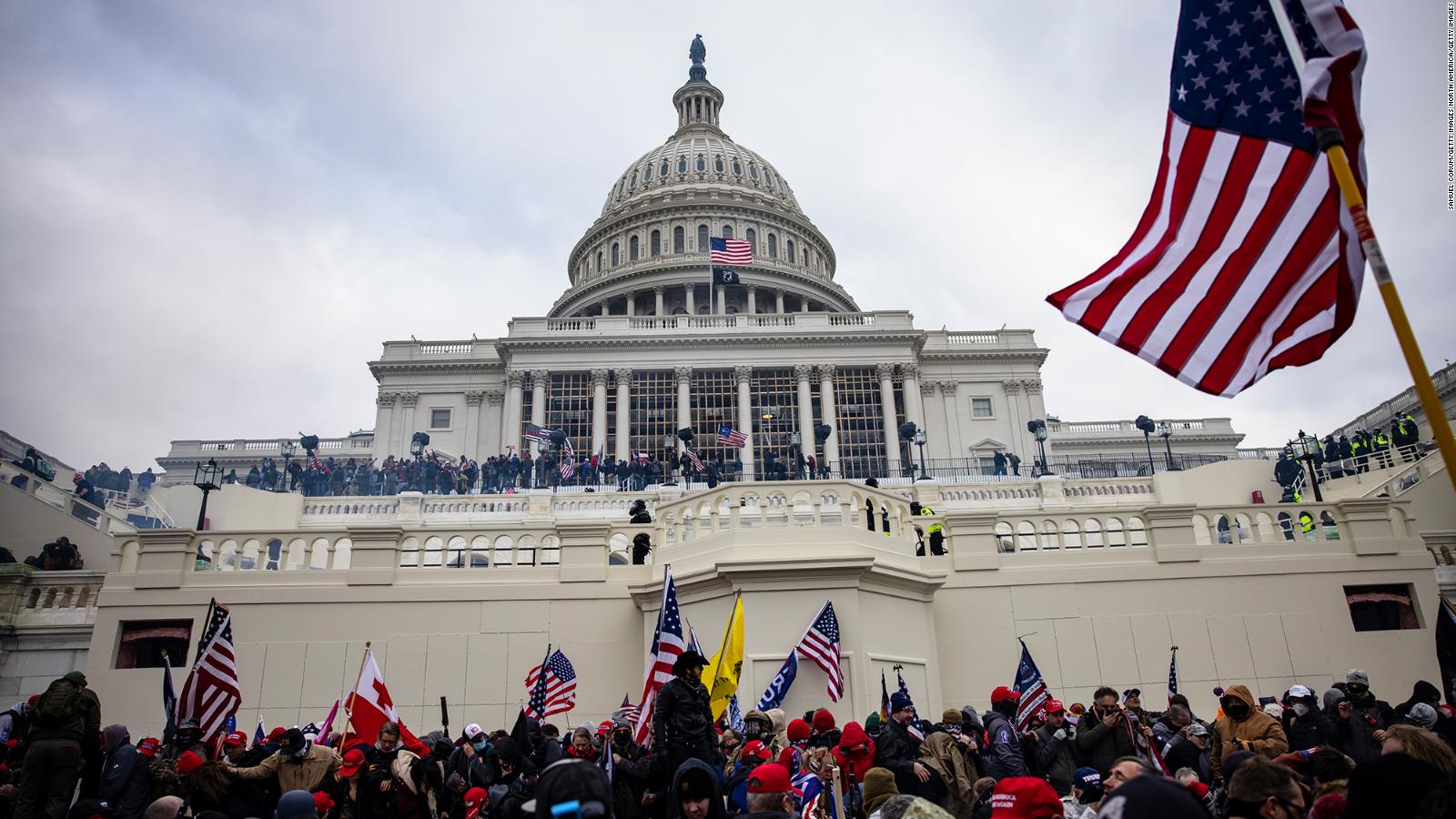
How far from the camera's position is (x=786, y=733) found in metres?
9.96

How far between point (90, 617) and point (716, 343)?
38.5 meters

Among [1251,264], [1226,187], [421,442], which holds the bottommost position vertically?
[1251,264]

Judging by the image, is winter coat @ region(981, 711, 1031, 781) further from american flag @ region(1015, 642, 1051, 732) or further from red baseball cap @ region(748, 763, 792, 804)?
red baseball cap @ region(748, 763, 792, 804)

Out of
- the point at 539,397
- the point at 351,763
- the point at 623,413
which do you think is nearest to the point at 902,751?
the point at 351,763

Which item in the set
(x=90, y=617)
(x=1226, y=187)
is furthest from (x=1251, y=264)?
(x=90, y=617)

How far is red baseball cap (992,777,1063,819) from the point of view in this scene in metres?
4.64

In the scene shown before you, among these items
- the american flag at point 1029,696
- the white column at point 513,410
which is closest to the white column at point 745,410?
the white column at point 513,410

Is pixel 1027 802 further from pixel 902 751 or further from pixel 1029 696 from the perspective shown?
pixel 1029 696

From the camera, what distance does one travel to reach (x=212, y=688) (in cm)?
1084

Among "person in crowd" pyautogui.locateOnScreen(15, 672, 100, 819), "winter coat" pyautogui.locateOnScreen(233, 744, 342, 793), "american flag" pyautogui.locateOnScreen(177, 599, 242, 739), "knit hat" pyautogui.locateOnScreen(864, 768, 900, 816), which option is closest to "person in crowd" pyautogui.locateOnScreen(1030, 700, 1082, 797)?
"knit hat" pyautogui.locateOnScreen(864, 768, 900, 816)

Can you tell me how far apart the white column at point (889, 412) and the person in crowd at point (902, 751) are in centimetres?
4095

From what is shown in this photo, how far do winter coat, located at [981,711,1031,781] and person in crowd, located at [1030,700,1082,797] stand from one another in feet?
0.76

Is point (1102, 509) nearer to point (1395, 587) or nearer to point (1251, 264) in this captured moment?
point (1395, 587)

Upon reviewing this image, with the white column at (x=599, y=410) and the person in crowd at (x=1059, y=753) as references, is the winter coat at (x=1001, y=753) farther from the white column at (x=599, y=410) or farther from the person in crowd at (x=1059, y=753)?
the white column at (x=599, y=410)
